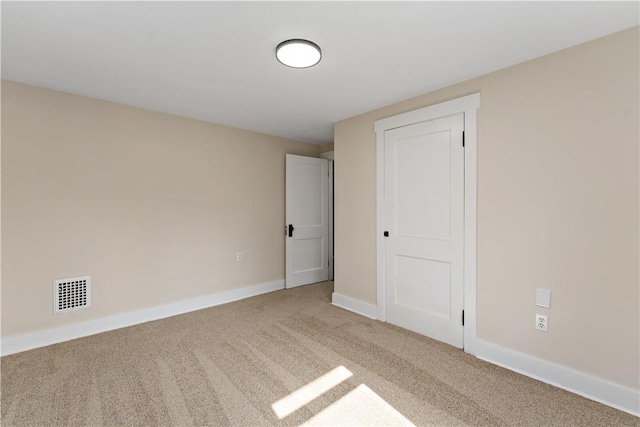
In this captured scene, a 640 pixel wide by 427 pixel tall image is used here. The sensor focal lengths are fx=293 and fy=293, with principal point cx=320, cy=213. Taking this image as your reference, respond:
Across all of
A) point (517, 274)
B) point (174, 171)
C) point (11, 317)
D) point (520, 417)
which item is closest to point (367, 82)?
point (517, 274)

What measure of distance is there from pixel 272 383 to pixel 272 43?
2.30 metres

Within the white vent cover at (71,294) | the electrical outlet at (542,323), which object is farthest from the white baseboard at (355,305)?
the white vent cover at (71,294)

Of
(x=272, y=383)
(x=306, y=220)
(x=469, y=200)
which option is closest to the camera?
(x=272, y=383)

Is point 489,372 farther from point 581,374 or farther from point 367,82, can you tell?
point 367,82

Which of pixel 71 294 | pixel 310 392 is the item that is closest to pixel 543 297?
pixel 310 392

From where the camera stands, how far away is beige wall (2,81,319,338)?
8.22 feet

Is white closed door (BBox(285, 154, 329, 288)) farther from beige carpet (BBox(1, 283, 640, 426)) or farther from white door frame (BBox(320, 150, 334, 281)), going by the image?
beige carpet (BBox(1, 283, 640, 426))

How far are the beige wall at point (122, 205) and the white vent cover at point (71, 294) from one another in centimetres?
6

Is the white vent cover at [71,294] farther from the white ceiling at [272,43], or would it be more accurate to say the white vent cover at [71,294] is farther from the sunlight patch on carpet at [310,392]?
the sunlight patch on carpet at [310,392]

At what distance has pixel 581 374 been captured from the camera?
1.92 meters

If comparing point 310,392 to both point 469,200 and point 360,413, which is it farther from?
point 469,200

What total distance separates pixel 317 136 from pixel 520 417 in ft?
12.3

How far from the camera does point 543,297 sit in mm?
2092

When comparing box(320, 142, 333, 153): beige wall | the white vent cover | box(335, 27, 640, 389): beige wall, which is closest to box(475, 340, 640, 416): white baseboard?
box(335, 27, 640, 389): beige wall
